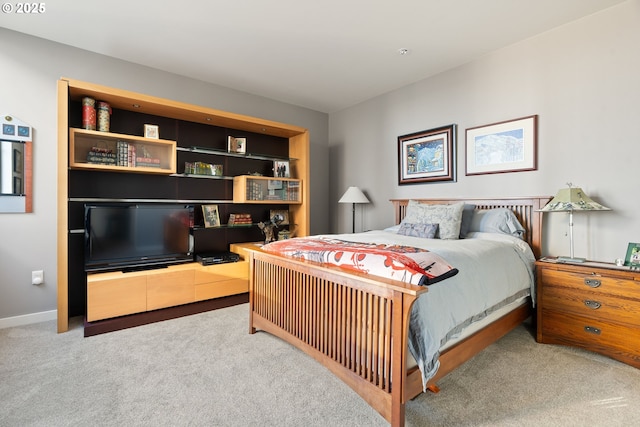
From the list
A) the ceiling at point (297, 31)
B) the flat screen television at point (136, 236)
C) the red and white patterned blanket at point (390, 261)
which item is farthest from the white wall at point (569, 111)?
the flat screen television at point (136, 236)

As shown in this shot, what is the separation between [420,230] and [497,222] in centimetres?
70

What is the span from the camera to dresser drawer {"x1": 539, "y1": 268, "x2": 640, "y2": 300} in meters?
2.01

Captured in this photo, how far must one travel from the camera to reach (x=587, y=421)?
1.50 metres

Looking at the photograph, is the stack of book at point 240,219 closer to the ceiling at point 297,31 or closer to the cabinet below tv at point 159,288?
Answer: the cabinet below tv at point 159,288

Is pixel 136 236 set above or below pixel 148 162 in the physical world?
below

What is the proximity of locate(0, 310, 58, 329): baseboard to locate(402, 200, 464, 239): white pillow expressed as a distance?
3653mm

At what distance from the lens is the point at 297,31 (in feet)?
8.80

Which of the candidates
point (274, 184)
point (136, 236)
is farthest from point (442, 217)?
point (136, 236)

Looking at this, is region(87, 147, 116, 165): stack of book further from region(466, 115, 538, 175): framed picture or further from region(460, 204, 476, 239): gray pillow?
region(466, 115, 538, 175): framed picture

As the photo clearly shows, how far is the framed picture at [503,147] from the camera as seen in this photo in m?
2.81

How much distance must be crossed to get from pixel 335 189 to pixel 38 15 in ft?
12.3

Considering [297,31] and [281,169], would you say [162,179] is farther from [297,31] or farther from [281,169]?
[297,31]

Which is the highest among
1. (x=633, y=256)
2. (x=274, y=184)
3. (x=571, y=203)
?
(x=274, y=184)

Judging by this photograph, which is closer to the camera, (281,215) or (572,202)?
(572,202)
